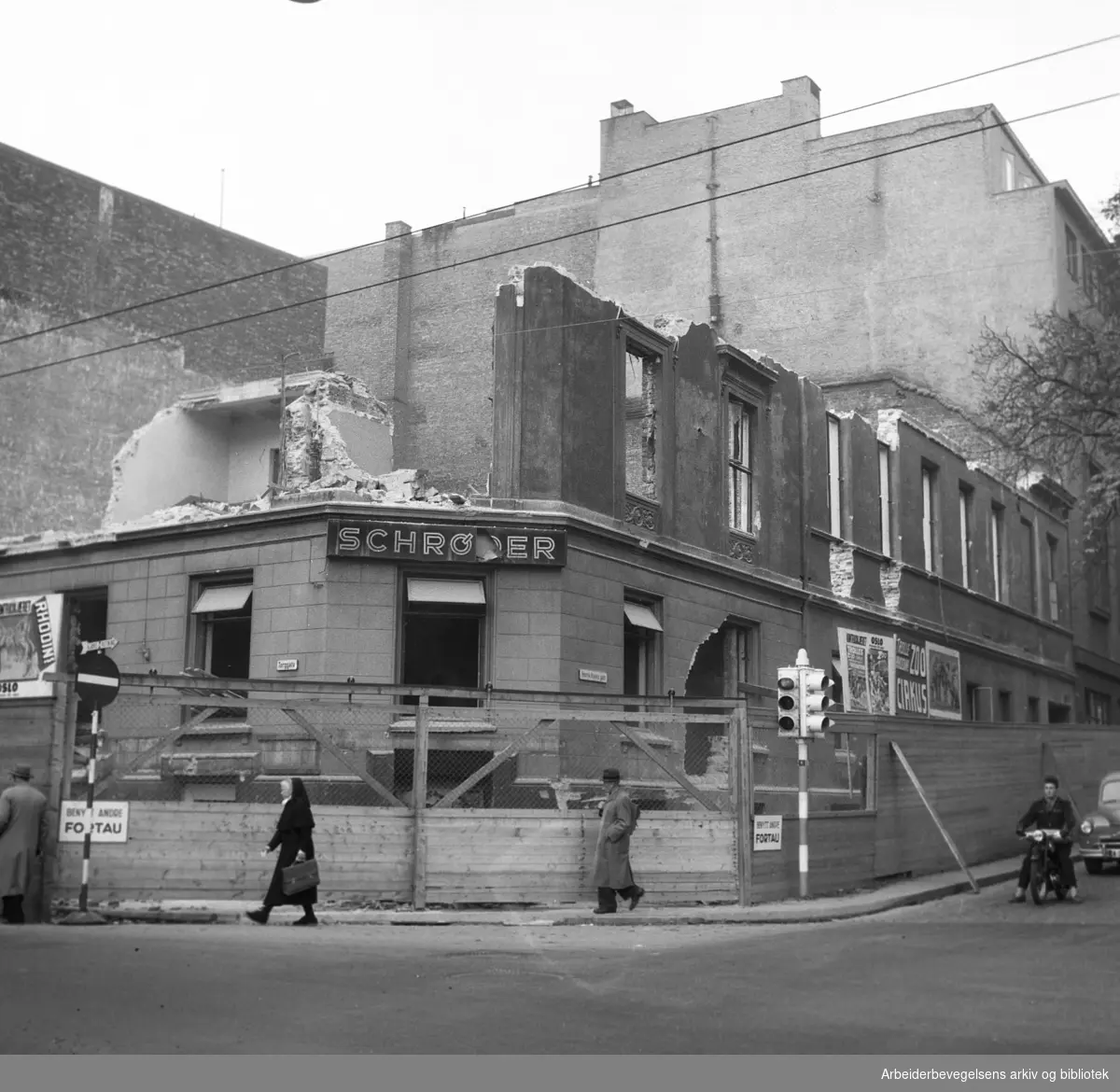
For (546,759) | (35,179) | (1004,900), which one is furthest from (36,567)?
(1004,900)

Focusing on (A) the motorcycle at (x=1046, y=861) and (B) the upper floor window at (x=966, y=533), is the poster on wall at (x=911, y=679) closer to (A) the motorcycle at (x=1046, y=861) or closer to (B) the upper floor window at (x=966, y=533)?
(B) the upper floor window at (x=966, y=533)

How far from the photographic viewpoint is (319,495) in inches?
816

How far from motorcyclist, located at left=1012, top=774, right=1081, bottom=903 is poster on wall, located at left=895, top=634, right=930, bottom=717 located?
10848 millimetres

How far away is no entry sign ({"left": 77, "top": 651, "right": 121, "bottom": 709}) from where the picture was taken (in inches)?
607

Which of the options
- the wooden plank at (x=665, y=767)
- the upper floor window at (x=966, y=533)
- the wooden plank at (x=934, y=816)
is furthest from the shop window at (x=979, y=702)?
the wooden plank at (x=665, y=767)

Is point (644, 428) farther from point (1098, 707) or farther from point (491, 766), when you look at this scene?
point (1098, 707)

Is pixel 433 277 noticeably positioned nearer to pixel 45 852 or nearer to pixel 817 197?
pixel 817 197

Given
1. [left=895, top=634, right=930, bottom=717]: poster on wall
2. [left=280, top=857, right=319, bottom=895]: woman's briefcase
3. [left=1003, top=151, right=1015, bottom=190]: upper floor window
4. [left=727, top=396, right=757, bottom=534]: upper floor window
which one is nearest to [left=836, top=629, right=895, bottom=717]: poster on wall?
[left=895, top=634, right=930, bottom=717]: poster on wall

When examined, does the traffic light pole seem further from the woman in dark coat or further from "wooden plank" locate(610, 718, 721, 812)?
the woman in dark coat

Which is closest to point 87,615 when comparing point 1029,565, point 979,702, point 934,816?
point 934,816

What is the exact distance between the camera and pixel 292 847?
1554 cm

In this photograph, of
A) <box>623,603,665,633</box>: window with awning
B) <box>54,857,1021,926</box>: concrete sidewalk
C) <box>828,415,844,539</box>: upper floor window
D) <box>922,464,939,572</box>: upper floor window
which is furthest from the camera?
<box>922,464,939,572</box>: upper floor window

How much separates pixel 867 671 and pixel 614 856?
13.1 meters

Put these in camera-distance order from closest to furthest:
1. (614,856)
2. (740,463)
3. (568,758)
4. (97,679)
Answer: (97,679), (614,856), (568,758), (740,463)
